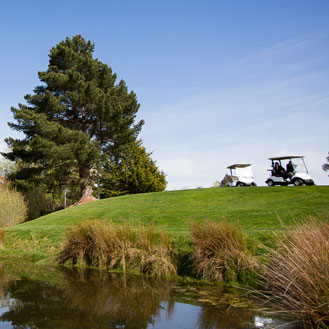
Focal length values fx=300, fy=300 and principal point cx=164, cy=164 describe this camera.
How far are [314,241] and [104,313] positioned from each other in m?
3.52

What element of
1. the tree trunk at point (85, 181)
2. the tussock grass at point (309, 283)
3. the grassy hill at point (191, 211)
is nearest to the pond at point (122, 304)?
the tussock grass at point (309, 283)

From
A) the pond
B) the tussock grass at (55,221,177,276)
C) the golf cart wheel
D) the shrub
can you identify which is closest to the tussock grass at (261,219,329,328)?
the pond

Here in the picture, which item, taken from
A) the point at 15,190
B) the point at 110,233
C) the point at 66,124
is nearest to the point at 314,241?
the point at 110,233

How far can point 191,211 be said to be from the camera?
1549cm

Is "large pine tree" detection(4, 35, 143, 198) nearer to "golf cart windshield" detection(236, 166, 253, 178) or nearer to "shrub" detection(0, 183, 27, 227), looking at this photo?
"shrub" detection(0, 183, 27, 227)

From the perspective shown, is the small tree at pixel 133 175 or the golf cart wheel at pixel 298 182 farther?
the small tree at pixel 133 175

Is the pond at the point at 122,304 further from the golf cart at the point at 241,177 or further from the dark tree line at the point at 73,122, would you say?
the dark tree line at the point at 73,122

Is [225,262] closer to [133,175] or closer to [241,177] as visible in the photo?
[241,177]

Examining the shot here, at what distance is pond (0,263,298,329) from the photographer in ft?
14.9

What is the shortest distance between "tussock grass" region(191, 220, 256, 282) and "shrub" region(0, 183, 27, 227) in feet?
65.2

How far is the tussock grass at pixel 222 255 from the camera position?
6.40 m

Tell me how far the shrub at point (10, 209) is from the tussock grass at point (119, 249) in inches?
603

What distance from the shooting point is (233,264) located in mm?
6500

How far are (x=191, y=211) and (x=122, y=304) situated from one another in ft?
33.6
